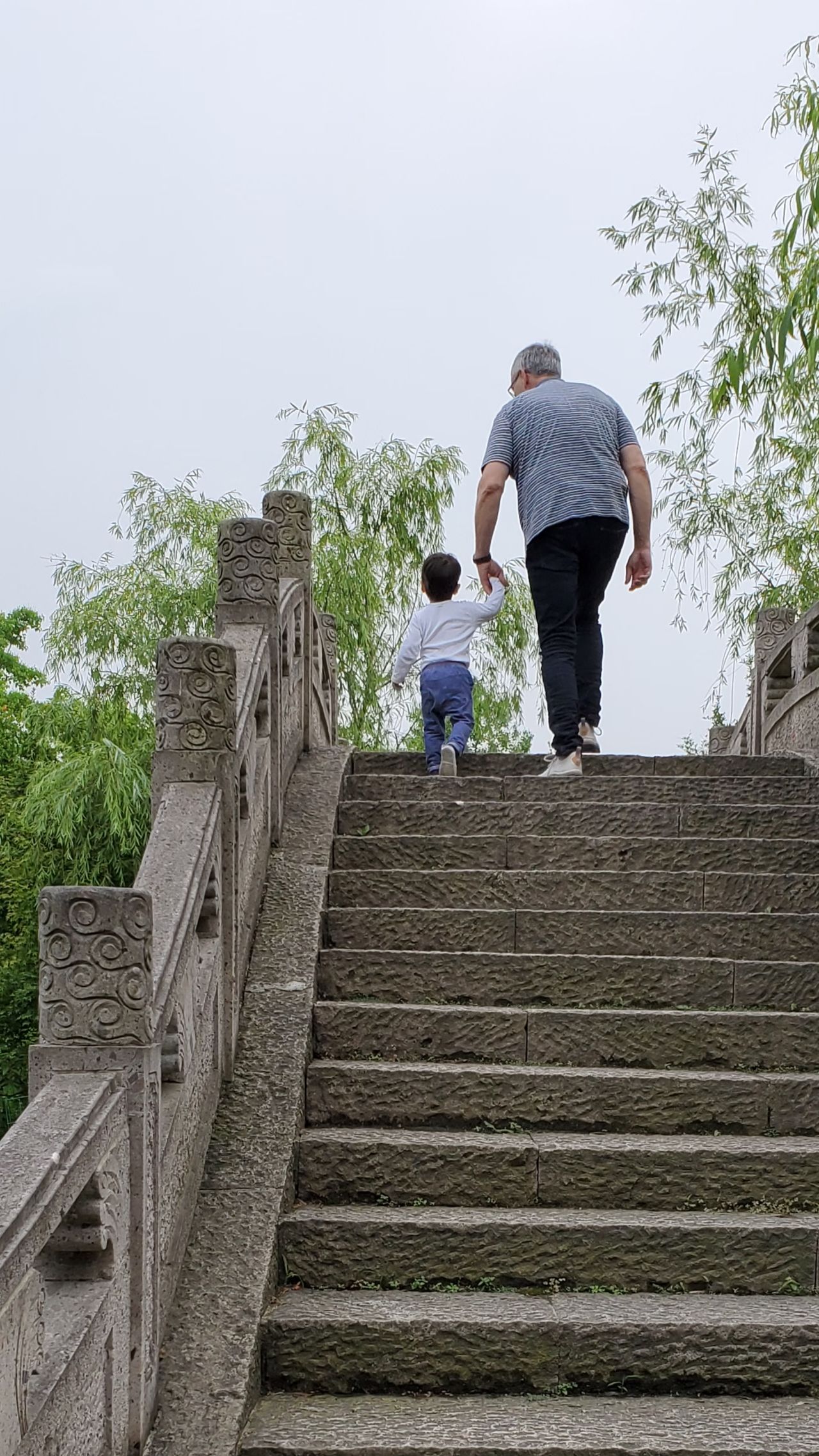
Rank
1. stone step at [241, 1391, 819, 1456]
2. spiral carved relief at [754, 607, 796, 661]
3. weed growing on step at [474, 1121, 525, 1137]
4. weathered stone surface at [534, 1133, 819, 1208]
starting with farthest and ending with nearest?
1. spiral carved relief at [754, 607, 796, 661]
2. weed growing on step at [474, 1121, 525, 1137]
3. weathered stone surface at [534, 1133, 819, 1208]
4. stone step at [241, 1391, 819, 1456]

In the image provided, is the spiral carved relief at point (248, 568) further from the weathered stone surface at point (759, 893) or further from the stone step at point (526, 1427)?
the stone step at point (526, 1427)

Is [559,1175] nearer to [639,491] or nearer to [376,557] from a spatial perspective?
[639,491]

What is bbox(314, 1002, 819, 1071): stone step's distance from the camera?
16.4 ft

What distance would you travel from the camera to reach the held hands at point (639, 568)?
7.03m

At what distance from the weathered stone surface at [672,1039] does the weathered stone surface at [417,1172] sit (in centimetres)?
55

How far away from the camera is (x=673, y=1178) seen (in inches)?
175

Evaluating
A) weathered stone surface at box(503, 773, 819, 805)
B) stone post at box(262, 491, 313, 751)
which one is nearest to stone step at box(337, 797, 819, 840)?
weathered stone surface at box(503, 773, 819, 805)

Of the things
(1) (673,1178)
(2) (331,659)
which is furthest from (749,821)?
(2) (331,659)

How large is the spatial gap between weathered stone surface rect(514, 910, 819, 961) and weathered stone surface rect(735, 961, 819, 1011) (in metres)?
0.27

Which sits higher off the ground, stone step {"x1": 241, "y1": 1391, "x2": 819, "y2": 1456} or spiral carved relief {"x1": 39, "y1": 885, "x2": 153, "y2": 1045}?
spiral carved relief {"x1": 39, "y1": 885, "x2": 153, "y2": 1045}

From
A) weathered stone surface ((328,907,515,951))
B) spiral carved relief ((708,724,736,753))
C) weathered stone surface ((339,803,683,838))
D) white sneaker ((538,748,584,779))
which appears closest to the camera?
weathered stone surface ((328,907,515,951))

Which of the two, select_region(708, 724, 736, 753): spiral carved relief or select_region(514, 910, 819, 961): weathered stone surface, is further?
select_region(708, 724, 736, 753): spiral carved relief

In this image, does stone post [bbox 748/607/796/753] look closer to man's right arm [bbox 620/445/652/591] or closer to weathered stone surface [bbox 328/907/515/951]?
man's right arm [bbox 620/445/652/591]

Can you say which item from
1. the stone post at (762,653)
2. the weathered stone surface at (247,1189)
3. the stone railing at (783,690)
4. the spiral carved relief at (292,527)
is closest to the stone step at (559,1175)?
the weathered stone surface at (247,1189)
